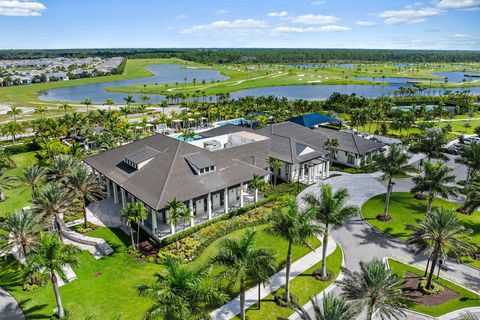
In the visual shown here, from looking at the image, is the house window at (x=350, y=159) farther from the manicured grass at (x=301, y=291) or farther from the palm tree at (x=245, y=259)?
the palm tree at (x=245, y=259)

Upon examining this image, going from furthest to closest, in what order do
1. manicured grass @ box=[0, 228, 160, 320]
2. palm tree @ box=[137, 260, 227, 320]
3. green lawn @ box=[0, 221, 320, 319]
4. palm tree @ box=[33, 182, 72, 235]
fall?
palm tree @ box=[33, 182, 72, 235]
green lawn @ box=[0, 221, 320, 319]
manicured grass @ box=[0, 228, 160, 320]
palm tree @ box=[137, 260, 227, 320]

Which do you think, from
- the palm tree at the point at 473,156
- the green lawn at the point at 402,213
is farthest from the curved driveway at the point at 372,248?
the palm tree at the point at 473,156

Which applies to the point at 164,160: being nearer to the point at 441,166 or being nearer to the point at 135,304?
the point at 135,304

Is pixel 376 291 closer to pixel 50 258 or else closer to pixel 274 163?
pixel 50 258

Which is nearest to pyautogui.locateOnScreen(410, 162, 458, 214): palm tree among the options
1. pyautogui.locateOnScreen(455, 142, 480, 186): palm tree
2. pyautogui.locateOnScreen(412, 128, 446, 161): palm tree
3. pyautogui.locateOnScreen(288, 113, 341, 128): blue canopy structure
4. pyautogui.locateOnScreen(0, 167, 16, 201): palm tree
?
pyautogui.locateOnScreen(455, 142, 480, 186): palm tree

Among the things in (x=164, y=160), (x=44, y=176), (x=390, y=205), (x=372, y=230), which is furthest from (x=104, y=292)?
(x=390, y=205)

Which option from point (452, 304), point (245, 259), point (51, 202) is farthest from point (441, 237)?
point (51, 202)

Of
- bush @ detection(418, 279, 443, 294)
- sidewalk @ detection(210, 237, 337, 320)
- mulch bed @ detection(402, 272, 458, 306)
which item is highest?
bush @ detection(418, 279, 443, 294)

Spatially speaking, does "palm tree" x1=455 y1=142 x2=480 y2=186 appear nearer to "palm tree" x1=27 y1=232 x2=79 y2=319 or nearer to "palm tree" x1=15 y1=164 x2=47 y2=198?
"palm tree" x1=27 y1=232 x2=79 y2=319
